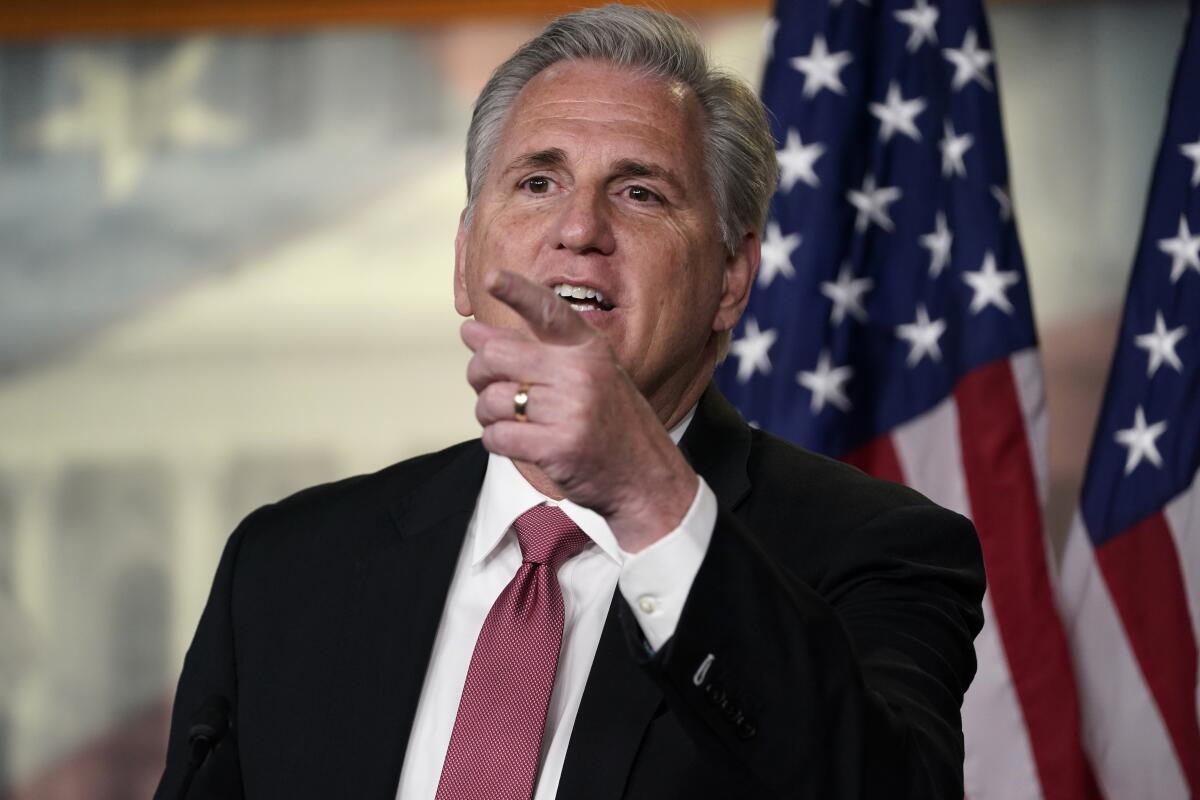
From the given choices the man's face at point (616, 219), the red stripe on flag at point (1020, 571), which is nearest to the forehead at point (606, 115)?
the man's face at point (616, 219)

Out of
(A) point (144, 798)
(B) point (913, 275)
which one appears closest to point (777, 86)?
(B) point (913, 275)

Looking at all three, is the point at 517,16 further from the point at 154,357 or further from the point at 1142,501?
the point at 1142,501

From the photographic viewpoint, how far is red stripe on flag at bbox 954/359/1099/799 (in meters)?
2.93

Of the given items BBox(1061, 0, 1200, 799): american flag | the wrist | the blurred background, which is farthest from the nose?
the blurred background

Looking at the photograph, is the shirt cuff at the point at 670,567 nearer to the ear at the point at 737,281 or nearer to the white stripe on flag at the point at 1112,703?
the ear at the point at 737,281

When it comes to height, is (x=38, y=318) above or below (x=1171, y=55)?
below

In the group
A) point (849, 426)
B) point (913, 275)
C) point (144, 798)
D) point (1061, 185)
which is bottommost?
point (144, 798)

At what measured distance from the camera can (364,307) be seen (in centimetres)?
407

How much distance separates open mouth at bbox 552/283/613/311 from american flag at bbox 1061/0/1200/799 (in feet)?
5.47

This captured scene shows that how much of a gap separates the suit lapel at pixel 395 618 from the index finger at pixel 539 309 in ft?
2.22

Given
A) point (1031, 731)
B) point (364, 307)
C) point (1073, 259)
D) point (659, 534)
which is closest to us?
point (659, 534)

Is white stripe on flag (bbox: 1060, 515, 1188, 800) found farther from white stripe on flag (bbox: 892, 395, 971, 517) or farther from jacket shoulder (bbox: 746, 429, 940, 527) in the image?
jacket shoulder (bbox: 746, 429, 940, 527)

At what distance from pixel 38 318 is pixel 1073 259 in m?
2.74

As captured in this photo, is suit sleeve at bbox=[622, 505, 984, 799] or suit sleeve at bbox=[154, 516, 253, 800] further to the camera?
suit sleeve at bbox=[154, 516, 253, 800]
